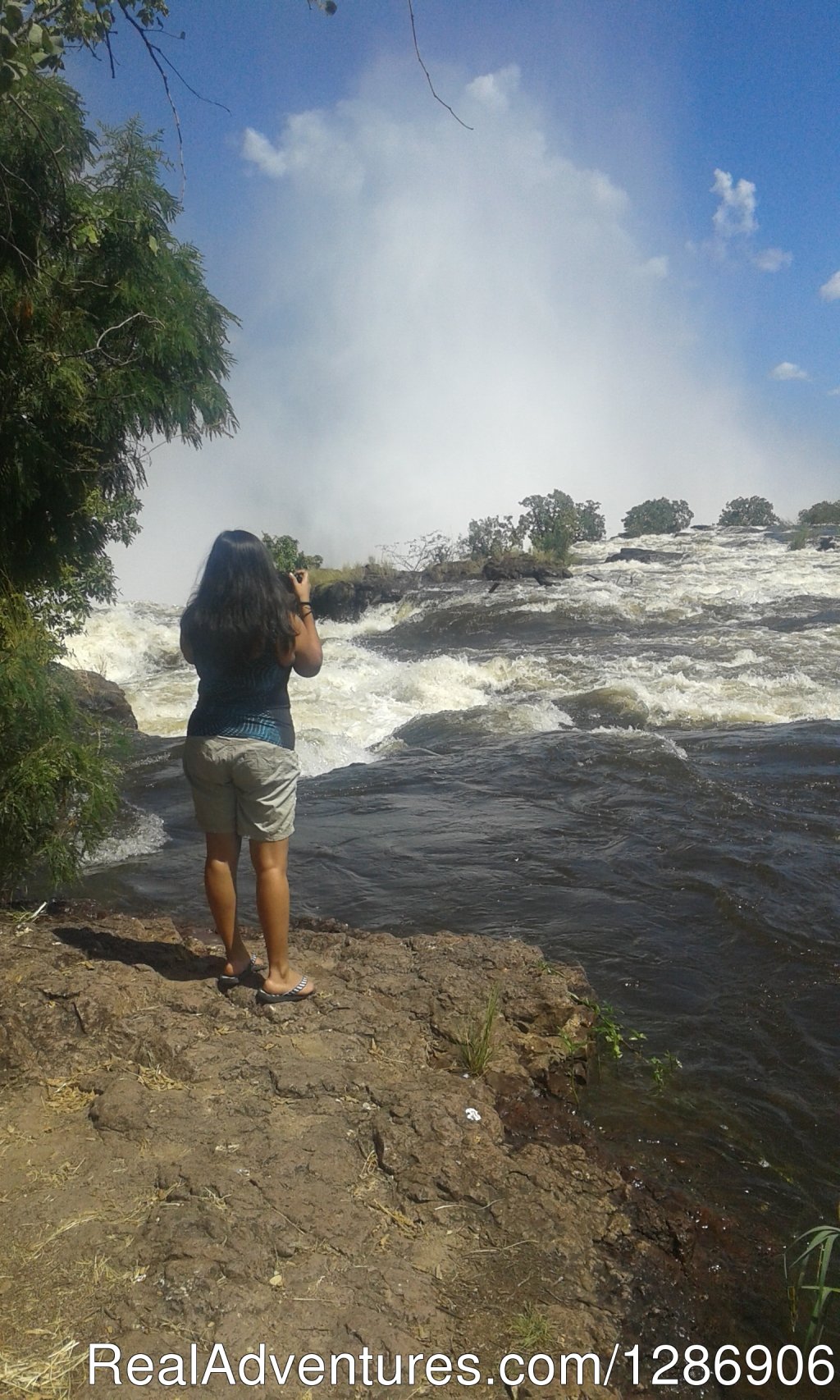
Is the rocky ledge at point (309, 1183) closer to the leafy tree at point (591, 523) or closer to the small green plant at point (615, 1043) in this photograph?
the small green plant at point (615, 1043)

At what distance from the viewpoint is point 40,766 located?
451cm

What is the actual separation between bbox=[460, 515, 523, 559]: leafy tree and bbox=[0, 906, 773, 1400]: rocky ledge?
3406 cm

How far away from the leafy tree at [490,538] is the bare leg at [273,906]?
111 ft

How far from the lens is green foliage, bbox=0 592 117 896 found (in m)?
4.45

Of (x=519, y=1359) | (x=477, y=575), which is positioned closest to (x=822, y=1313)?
(x=519, y=1359)

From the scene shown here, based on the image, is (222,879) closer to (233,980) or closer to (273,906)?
(273,906)

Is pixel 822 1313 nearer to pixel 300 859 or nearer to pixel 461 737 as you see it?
pixel 300 859

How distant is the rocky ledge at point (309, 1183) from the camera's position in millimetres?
2139

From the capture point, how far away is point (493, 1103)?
3221 millimetres

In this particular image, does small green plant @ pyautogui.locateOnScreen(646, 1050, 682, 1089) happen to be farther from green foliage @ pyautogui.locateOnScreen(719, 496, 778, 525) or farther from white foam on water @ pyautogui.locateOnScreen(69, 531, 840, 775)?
green foliage @ pyautogui.locateOnScreen(719, 496, 778, 525)

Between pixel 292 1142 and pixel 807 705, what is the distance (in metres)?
10.8

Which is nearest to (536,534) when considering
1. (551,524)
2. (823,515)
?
(551,524)

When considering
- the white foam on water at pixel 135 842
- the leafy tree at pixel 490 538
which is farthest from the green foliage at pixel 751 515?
the white foam on water at pixel 135 842

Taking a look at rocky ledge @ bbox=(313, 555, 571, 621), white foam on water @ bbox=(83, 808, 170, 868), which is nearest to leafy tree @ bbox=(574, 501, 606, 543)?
rocky ledge @ bbox=(313, 555, 571, 621)
